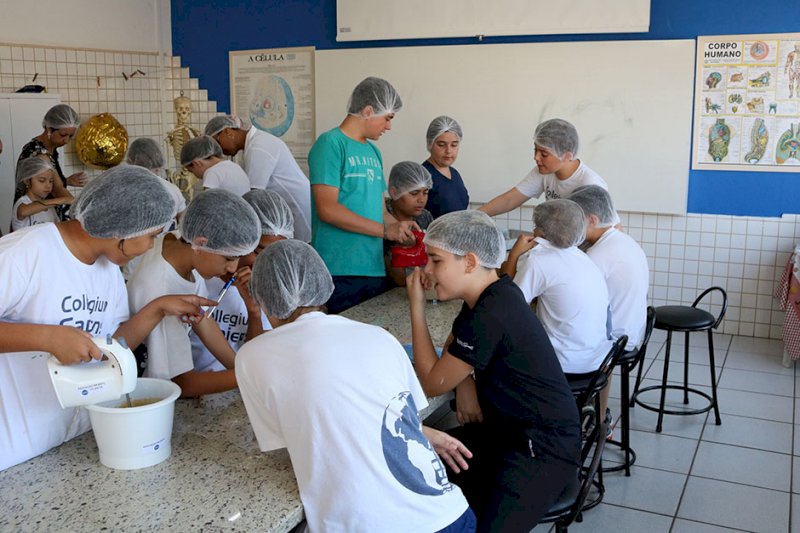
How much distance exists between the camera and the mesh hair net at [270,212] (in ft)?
8.32

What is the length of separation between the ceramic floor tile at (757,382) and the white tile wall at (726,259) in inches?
31.4

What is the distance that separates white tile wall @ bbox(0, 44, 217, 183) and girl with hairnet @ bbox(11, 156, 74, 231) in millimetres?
1227

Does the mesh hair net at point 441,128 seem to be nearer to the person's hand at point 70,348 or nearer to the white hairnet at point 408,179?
the white hairnet at point 408,179

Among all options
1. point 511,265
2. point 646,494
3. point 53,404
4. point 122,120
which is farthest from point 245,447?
point 122,120

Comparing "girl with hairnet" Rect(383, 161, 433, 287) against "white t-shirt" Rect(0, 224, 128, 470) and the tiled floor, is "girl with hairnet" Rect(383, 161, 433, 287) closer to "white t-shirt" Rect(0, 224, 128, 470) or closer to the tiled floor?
the tiled floor

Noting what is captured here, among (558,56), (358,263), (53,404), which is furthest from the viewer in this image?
(558,56)

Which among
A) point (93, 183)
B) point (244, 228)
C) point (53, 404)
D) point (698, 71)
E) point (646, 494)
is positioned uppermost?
point (698, 71)

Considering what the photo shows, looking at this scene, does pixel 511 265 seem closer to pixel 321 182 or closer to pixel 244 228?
pixel 321 182

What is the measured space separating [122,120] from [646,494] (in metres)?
5.11

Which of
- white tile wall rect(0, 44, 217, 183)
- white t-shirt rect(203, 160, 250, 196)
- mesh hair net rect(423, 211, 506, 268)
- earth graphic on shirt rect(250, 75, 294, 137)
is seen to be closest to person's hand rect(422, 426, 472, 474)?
mesh hair net rect(423, 211, 506, 268)

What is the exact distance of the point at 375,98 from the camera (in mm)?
3270

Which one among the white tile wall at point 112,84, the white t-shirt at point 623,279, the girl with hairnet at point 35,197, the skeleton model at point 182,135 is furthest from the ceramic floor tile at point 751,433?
the white tile wall at point 112,84

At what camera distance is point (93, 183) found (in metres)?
1.85

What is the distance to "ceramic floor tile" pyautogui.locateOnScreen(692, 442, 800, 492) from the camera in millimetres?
3242
